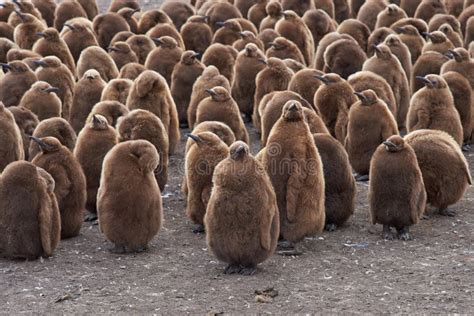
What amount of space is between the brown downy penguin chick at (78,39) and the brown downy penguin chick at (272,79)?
3380mm

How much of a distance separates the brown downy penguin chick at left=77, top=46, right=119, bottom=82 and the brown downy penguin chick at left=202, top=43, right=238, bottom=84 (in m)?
1.17

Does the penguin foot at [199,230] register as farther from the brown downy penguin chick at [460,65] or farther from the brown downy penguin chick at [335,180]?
the brown downy penguin chick at [460,65]

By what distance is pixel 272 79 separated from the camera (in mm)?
11039

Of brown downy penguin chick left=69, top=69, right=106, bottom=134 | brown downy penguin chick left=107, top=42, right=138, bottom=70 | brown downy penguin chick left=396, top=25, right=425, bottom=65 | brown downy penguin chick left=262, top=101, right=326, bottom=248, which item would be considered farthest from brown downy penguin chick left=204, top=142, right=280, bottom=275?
brown downy penguin chick left=396, top=25, right=425, bottom=65

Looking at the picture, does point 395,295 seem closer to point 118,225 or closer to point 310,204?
point 310,204

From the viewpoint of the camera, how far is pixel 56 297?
6.80 metres

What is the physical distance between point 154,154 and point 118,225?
24.7 inches

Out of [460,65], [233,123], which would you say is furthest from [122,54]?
[460,65]

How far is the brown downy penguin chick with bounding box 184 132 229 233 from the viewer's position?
793 centimetres

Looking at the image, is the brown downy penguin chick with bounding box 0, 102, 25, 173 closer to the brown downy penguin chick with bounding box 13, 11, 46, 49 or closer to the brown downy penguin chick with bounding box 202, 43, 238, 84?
the brown downy penguin chick with bounding box 202, 43, 238, 84

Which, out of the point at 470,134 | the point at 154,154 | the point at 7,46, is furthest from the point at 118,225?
the point at 7,46

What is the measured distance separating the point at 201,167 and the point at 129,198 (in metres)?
0.70

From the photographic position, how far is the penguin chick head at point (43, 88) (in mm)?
10437

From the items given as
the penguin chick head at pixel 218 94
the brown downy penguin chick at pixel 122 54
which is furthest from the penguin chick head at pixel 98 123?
the brown downy penguin chick at pixel 122 54
